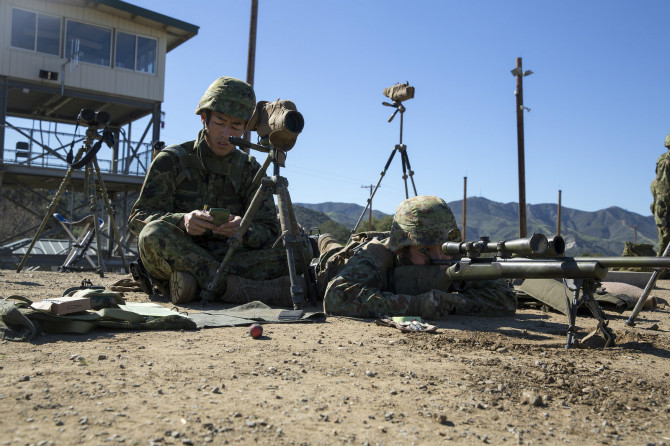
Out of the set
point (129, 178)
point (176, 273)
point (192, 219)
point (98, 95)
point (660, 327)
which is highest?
point (98, 95)

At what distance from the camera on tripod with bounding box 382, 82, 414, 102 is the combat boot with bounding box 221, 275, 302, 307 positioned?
20.6 ft

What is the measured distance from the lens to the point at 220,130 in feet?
19.3

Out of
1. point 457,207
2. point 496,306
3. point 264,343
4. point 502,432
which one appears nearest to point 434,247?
point 496,306

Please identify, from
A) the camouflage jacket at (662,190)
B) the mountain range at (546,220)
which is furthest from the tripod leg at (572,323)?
the mountain range at (546,220)

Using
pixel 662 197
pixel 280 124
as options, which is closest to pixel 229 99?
pixel 280 124

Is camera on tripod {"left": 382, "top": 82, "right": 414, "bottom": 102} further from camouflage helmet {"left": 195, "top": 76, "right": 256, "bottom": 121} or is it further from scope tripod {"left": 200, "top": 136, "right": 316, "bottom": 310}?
scope tripod {"left": 200, "top": 136, "right": 316, "bottom": 310}

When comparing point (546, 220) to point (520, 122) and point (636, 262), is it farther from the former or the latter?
point (636, 262)

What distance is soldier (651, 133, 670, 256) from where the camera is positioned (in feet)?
45.0

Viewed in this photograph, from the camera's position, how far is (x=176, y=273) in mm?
5426

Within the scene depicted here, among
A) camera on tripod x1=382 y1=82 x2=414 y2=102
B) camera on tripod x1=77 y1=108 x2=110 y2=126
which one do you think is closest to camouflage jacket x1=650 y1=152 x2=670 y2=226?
camera on tripod x1=382 y1=82 x2=414 y2=102

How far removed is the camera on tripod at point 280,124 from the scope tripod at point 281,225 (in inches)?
3.9

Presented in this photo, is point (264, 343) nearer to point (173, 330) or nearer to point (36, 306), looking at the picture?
point (173, 330)

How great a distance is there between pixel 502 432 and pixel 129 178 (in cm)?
1812

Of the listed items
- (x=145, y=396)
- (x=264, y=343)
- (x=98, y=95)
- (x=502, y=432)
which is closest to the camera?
(x=502, y=432)
